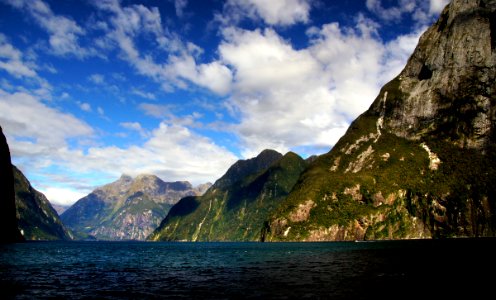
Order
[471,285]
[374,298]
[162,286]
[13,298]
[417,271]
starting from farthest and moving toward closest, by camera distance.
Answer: [417,271]
[162,286]
[471,285]
[13,298]
[374,298]

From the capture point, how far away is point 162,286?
4419cm

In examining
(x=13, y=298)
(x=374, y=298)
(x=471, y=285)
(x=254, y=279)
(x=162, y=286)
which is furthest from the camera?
(x=254, y=279)

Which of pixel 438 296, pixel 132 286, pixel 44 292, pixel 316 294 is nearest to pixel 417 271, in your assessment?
pixel 438 296

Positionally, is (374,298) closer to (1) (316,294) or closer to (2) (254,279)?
(1) (316,294)

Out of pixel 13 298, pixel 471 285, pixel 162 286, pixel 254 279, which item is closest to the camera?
pixel 13 298

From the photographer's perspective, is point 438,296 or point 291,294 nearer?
point 438,296

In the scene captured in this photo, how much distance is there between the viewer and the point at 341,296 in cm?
3431

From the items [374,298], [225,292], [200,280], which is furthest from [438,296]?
[200,280]

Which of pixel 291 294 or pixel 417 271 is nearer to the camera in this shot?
pixel 291 294

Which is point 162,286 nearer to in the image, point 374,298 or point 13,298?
point 13,298

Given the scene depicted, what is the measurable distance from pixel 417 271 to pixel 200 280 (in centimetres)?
2979

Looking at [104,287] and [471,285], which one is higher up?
[471,285]

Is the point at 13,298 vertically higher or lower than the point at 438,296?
lower

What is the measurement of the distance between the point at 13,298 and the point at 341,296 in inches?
1186
